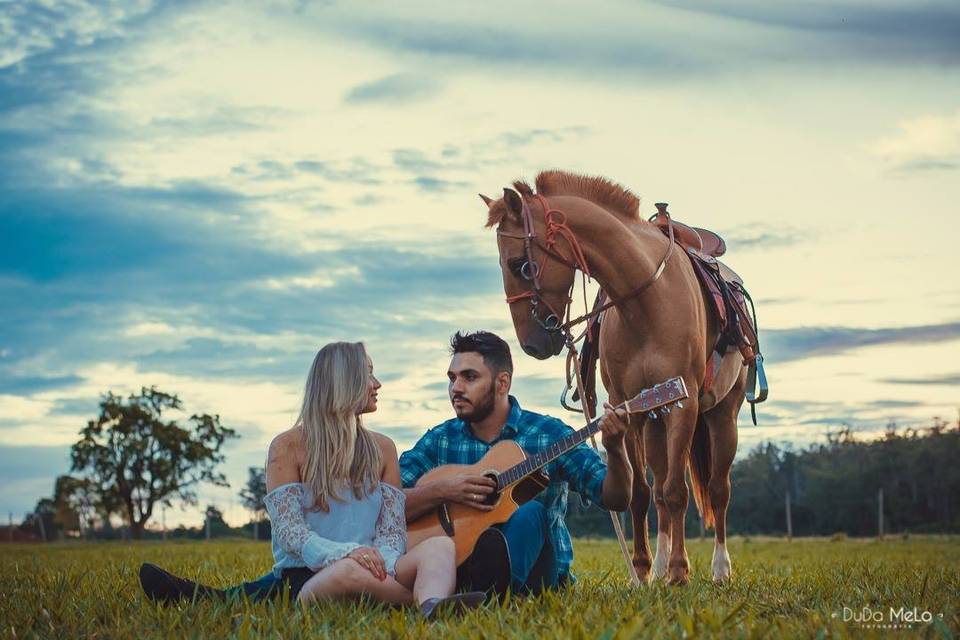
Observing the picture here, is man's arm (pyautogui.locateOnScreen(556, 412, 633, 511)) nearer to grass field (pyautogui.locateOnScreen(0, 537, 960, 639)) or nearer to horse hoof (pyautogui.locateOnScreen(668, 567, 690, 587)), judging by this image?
grass field (pyautogui.locateOnScreen(0, 537, 960, 639))

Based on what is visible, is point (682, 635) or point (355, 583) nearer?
point (682, 635)

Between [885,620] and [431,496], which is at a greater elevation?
[431,496]

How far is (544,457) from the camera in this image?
208 inches

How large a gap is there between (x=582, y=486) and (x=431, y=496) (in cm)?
85

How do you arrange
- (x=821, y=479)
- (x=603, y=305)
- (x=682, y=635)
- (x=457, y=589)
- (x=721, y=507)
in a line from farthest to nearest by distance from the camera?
1. (x=821, y=479)
2. (x=721, y=507)
3. (x=603, y=305)
4. (x=457, y=589)
5. (x=682, y=635)

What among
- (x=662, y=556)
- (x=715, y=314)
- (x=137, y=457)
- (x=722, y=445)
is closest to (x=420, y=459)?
(x=662, y=556)

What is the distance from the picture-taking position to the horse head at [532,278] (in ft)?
20.6

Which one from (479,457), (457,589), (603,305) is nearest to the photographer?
(457,589)

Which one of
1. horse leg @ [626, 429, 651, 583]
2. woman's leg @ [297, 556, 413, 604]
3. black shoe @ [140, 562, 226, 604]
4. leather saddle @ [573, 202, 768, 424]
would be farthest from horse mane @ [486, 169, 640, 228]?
black shoe @ [140, 562, 226, 604]

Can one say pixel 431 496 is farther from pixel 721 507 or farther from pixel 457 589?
pixel 721 507

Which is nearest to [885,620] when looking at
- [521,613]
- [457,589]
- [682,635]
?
[682,635]

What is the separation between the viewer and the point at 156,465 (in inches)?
2007

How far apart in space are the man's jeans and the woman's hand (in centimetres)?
60

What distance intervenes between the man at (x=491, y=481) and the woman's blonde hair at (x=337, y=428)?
Result: 421mm
